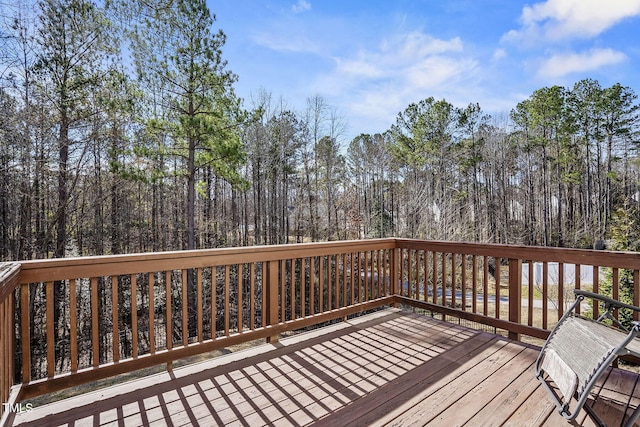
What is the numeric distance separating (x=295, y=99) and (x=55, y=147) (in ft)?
27.8

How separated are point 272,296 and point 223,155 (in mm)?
6248

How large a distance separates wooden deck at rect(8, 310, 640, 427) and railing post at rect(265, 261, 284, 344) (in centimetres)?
20

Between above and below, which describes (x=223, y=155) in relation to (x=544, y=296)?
above

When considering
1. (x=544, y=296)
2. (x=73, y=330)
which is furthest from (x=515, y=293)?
(x=73, y=330)

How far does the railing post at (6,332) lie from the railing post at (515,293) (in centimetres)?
361

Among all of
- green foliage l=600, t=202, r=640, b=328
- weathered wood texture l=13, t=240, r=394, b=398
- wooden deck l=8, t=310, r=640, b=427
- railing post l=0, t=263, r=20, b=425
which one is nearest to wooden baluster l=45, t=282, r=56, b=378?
weathered wood texture l=13, t=240, r=394, b=398

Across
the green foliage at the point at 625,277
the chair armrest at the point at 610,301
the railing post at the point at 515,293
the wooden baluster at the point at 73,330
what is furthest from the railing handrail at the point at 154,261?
the green foliage at the point at 625,277

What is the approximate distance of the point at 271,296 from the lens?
9.52ft

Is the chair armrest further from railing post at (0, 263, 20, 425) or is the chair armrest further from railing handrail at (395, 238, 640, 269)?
railing post at (0, 263, 20, 425)

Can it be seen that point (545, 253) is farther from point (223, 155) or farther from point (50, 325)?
point (223, 155)

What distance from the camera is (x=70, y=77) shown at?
23.1 feet

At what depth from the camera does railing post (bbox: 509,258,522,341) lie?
116 inches

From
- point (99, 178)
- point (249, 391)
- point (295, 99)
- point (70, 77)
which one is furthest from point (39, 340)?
point (295, 99)

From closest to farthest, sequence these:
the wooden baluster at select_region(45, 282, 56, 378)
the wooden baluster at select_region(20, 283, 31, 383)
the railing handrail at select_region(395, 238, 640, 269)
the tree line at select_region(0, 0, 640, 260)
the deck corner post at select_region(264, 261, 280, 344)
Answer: the wooden baluster at select_region(20, 283, 31, 383) < the wooden baluster at select_region(45, 282, 56, 378) < the railing handrail at select_region(395, 238, 640, 269) < the deck corner post at select_region(264, 261, 280, 344) < the tree line at select_region(0, 0, 640, 260)
